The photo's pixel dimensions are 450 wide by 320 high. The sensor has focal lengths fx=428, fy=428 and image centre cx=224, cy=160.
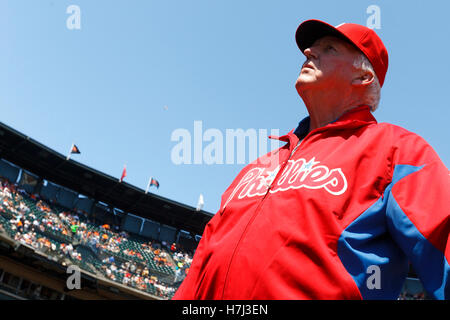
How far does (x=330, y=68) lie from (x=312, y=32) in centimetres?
31

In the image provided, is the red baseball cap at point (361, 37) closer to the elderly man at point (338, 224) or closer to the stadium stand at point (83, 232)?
the elderly man at point (338, 224)

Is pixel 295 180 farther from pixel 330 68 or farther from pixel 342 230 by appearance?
pixel 330 68

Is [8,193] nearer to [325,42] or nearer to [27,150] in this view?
[27,150]

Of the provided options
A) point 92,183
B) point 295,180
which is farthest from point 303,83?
point 92,183

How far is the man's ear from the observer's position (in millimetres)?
2191

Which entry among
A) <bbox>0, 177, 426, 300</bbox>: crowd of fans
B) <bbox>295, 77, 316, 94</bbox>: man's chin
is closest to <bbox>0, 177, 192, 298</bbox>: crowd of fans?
<bbox>0, 177, 426, 300</bbox>: crowd of fans

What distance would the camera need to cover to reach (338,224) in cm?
154

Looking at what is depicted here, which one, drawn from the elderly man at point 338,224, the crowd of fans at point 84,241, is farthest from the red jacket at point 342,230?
the crowd of fans at point 84,241

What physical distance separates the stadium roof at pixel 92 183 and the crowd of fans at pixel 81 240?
1655mm

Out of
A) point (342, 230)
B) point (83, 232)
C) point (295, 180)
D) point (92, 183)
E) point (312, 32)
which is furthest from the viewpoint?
point (92, 183)

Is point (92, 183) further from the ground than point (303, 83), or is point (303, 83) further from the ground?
point (303, 83)

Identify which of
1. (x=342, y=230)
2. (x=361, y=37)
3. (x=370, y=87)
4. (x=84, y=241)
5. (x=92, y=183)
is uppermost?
(x=361, y=37)

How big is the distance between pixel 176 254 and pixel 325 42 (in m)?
28.0

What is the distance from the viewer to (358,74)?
2193 millimetres
